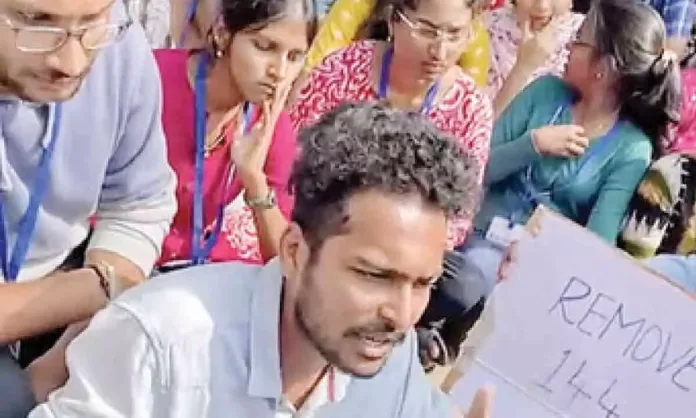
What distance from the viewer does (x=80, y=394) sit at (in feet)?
3.74

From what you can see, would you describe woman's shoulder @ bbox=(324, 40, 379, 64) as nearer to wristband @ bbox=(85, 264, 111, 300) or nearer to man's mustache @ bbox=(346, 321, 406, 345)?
wristband @ bbox=(85, 264, 111, 300)

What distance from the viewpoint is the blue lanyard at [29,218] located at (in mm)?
1345

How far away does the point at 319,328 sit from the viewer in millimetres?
1172

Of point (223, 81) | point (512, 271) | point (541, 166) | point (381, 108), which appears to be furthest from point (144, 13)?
point (381, 108)

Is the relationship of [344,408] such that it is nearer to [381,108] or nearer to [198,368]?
[198,368]

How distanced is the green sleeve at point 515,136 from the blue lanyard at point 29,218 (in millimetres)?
1056

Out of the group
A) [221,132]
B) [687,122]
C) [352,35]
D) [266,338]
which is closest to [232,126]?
[221,132]

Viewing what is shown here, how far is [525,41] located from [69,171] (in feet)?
4.65

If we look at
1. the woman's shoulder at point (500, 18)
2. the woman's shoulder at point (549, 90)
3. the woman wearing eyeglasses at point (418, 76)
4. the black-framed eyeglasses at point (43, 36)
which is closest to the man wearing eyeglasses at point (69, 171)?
the black-framed eyeglasses at point (43, 36)

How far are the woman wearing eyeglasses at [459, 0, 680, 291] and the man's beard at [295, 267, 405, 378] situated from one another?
103cm

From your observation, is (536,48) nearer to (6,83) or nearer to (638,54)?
(638,54)

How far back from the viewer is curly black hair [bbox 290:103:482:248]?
1157 mm

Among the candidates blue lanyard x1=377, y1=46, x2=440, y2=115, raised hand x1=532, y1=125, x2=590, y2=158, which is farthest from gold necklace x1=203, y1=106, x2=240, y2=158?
raised hand x1=532, y1=125, x2=590, y2=158

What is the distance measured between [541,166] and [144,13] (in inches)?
30.1
